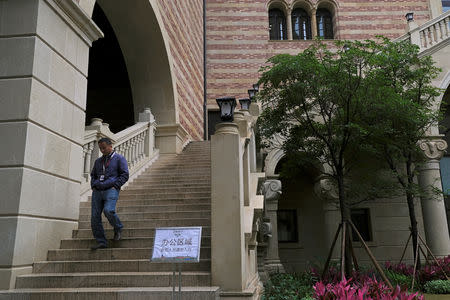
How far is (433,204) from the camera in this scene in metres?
12.6

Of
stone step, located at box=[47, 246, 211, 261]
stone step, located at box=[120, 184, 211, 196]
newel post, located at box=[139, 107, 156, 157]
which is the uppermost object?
newel post, located at box=[139, 107, 156, 157]

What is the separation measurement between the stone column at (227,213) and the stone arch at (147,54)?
7.88 meters

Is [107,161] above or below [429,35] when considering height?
below

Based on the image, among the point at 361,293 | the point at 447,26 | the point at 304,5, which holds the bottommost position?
the point at 361,293

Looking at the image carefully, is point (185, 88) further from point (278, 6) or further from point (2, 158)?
point (2, 158)

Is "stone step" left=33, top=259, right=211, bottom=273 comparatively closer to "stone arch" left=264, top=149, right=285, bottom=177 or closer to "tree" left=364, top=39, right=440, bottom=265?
"tree" left=364, top=39, right=440, bottom=265

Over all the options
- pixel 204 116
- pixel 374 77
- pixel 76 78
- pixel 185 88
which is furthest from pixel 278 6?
pixel 76 78

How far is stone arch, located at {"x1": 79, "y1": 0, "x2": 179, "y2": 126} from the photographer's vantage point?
12.0 meters

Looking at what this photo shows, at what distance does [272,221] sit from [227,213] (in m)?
7.78

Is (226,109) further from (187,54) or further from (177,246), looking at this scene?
(187,54)

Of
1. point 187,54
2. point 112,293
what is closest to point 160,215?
point 112,293

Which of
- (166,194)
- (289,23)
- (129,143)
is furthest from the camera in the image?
(289,23)

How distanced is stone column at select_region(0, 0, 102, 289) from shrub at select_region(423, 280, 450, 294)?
784cm

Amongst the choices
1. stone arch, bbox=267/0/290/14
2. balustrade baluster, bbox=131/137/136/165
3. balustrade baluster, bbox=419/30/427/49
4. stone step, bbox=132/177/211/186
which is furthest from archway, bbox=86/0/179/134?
stone arch, bbox=267/0/290/14
